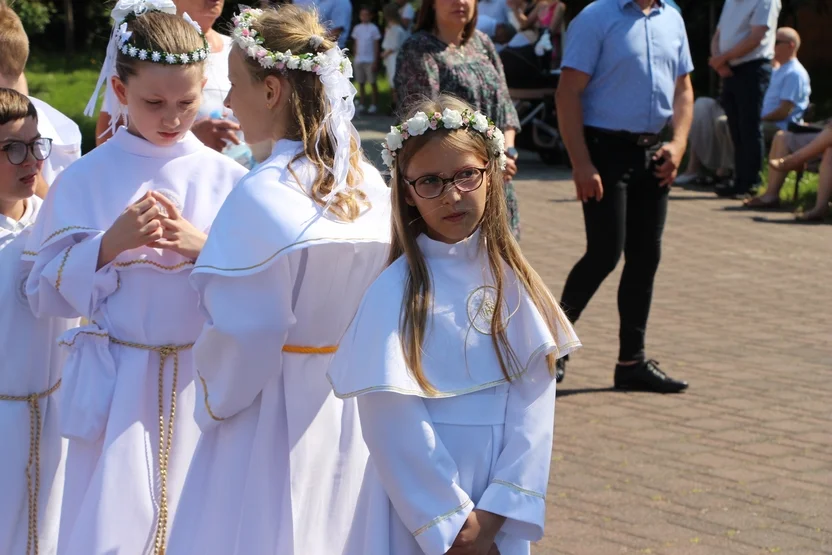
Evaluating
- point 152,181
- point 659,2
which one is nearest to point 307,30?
point 152,181

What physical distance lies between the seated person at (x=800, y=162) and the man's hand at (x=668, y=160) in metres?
5.62

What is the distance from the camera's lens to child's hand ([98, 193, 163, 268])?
10.8 feet

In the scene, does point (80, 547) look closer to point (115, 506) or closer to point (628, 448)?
point (115, 506)

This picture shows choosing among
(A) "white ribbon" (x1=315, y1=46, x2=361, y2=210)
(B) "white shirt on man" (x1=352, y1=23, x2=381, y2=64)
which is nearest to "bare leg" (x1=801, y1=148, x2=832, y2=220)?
(A) "white ribbon" (x1=315, y1=46, x2=361, y2=210)

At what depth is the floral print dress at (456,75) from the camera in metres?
5.85

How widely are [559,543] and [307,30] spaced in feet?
7.06

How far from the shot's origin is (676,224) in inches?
452

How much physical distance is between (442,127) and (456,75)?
2902mm

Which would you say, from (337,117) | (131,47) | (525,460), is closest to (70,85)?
(131,47)

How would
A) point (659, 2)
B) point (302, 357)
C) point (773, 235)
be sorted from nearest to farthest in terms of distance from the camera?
point (302, 357)
point (659, 2)
point (773, 235)

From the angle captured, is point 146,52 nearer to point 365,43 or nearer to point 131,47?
point 131,47

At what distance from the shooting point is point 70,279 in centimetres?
337

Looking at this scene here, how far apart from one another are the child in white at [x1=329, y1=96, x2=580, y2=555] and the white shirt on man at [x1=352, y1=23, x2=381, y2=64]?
63.7ft

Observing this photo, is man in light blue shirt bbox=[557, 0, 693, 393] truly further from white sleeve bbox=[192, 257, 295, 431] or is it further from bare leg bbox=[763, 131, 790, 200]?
Result: bare leg bbox=[763, 131, 790, 200]
